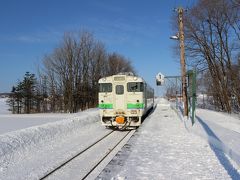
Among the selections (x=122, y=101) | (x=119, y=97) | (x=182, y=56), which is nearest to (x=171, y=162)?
(x=122, y=101)

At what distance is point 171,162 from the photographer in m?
9.16

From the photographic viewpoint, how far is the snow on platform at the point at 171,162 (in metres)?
7.77

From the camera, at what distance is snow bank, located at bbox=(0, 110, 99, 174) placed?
33.7 feet

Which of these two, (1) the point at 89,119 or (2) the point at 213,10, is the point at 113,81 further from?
(2) the point at 213,10

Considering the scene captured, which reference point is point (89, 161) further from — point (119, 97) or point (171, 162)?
point (119, 97)

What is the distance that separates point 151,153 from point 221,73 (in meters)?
26.4

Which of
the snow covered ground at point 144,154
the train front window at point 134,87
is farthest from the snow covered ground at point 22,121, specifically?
the train front window at point 134,87

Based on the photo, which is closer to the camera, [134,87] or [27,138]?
[27,138]

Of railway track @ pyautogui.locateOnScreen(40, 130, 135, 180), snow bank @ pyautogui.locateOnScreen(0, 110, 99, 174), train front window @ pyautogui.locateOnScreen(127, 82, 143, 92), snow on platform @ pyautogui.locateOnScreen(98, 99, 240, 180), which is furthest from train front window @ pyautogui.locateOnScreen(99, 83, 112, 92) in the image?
snow on platform @ pyautogui.locateOnScreen(98, 99, 240, 180)

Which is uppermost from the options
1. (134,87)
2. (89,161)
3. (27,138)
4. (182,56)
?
(182,56)

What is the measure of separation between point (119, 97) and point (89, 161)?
873 cm

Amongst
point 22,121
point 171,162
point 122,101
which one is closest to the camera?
point 171,162

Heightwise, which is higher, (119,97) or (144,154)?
(119,97)

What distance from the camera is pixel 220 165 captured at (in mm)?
8594
